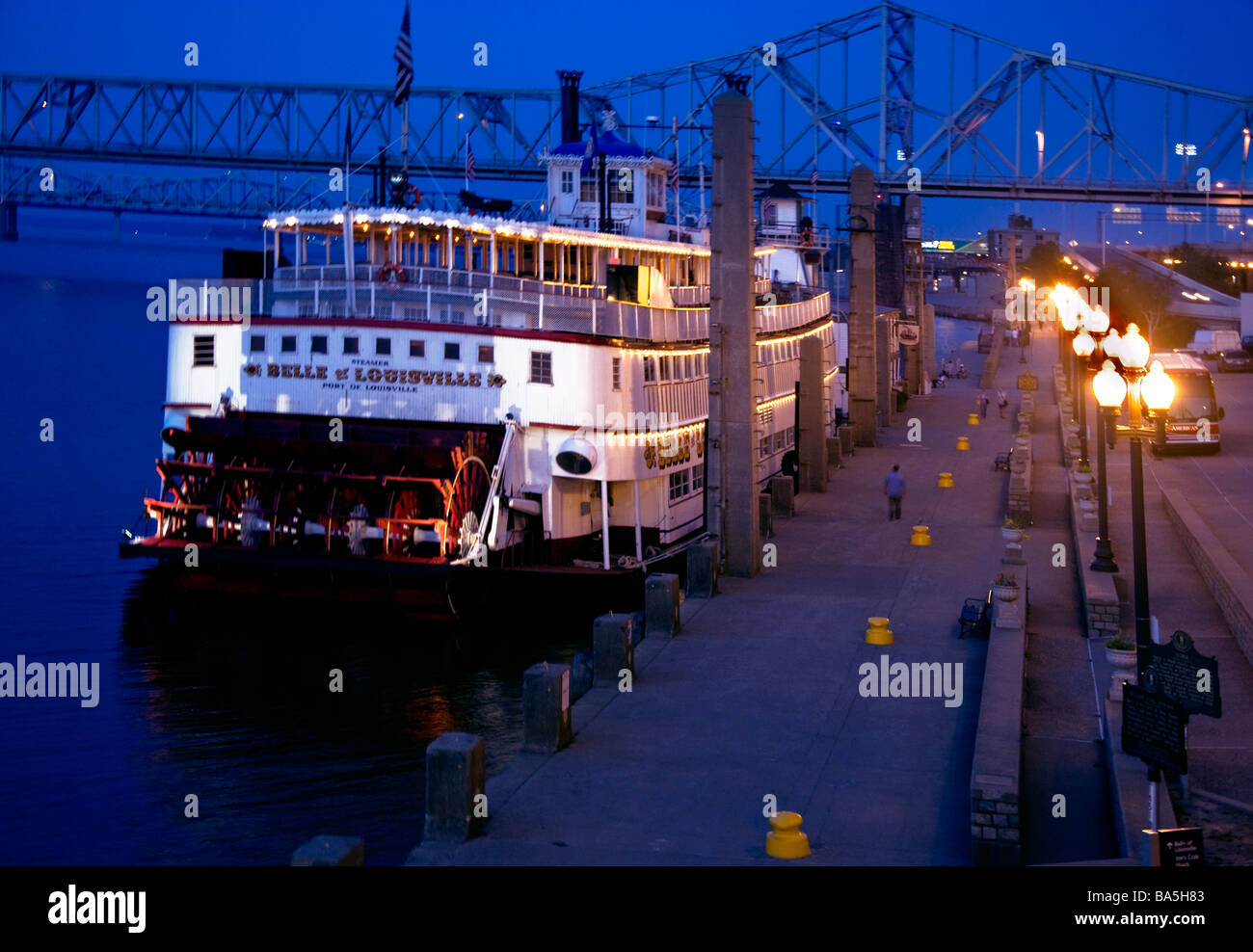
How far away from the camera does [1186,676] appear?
1168cm

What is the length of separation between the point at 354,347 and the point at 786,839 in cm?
1584

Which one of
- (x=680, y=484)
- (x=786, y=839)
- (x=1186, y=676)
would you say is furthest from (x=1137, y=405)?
(x=680, y=484)

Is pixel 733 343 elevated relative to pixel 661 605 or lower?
elevated

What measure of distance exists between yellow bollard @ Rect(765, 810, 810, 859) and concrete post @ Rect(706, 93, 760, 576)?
434 inches

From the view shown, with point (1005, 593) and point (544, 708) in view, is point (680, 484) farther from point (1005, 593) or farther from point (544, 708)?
point (544, 708)

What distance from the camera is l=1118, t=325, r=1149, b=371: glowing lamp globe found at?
1459cm

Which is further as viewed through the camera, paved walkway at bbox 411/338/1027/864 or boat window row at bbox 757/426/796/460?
boat window row at bbox 757/426/796/460

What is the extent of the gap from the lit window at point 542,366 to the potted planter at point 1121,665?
12.0 m

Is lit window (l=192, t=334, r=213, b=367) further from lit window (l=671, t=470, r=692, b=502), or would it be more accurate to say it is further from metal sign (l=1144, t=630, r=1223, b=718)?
metal sign (l=1144, t=630, r=1223, b=718)

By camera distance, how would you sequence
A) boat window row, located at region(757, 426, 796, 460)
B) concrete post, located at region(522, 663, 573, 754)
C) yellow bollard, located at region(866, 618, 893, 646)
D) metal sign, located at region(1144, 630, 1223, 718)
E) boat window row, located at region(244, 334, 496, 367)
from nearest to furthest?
metal sign, located at region(1144, 630, 1223, 718)
concrete post, located at region(522, 663, 573, 754)
yellow bollard, located at region(866, 618, 893, 646)
boat window row, located at region(244, 334, 496, 367)
boat window row, located at region(757, 426, 796, 460)

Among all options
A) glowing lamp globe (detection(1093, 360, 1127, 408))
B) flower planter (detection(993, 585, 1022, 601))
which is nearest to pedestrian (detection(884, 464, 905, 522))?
flower planter (detection(993, 585, 1022, 601))

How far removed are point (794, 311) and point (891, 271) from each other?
41678mm

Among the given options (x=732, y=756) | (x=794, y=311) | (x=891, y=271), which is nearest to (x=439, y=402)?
(x=732, y=756)
